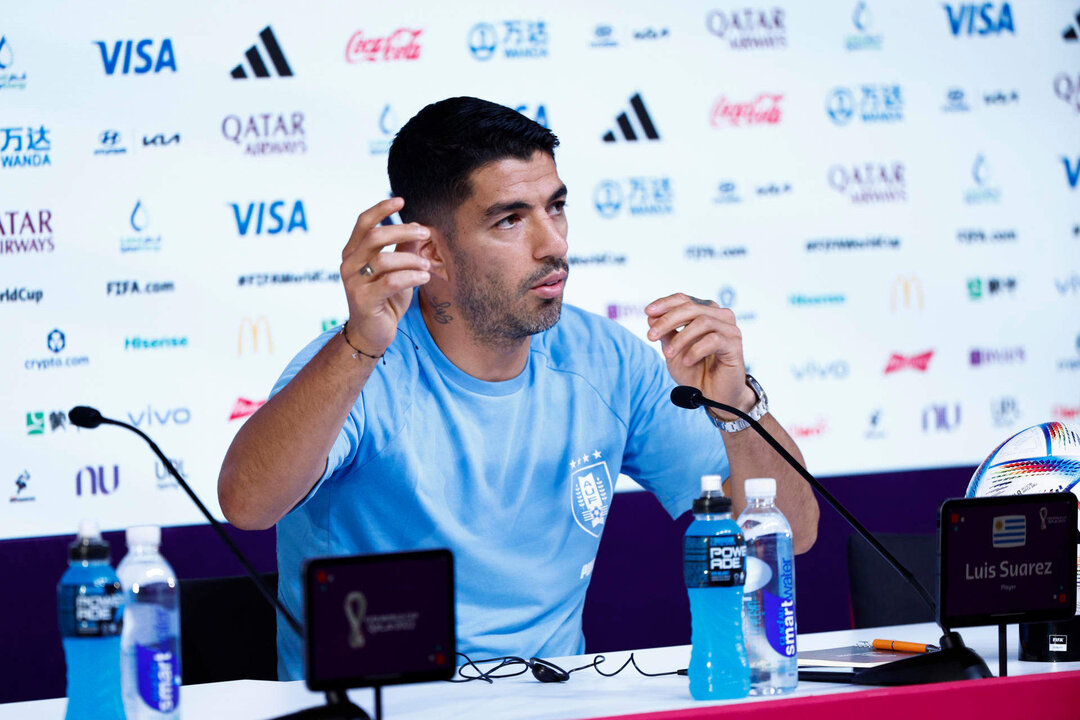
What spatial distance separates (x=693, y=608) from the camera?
3.98 feet

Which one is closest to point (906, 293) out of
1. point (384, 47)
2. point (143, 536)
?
point (384, 47)

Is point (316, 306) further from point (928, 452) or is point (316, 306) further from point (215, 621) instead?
point (928, 452)

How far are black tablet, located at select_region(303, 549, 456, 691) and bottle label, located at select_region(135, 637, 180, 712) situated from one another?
8.6 inches

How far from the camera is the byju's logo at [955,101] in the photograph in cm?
338

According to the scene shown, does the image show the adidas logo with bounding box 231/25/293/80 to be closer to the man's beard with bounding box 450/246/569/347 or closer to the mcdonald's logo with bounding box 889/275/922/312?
the man's beard with bounding box 450/246/569/347

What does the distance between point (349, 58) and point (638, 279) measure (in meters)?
0.97

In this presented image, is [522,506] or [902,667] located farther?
[522,506]

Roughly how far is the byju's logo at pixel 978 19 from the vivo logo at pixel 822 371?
3.45 ft

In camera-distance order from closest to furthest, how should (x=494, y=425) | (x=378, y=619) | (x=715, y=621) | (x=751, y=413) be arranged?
(x=378, y=619) → (x=715, y=621) → (x=751, y=413) → (x=494, y=425)

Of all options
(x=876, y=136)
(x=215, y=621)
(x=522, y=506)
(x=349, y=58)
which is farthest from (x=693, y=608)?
(x=876, y=136)

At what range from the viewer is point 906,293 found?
3.31 metres

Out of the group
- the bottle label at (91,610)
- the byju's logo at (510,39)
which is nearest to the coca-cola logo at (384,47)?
the byju's logo at (510,39)

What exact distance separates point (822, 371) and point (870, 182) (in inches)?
22.3

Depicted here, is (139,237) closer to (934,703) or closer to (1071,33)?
(934,703)
